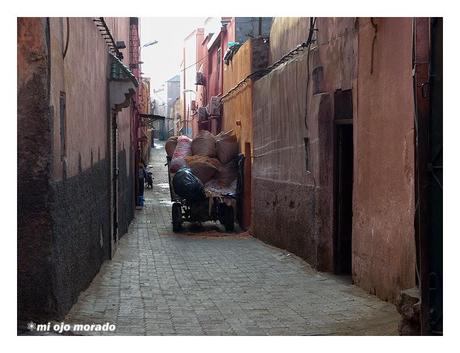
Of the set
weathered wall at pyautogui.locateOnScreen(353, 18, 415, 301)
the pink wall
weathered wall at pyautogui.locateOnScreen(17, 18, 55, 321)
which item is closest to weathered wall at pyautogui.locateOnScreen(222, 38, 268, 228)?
the pink wall

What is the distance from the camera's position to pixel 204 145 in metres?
18.5

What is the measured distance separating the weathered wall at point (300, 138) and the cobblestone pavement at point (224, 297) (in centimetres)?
50

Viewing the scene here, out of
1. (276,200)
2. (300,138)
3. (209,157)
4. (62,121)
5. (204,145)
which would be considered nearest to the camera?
(62,121)

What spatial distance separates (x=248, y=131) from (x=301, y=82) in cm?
542

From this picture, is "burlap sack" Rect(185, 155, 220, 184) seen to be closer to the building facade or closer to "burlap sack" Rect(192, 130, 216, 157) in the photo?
"burlap sack" Rect(192, 130, 216, 157)

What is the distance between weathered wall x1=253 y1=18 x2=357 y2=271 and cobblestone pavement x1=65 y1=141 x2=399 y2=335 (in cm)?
50

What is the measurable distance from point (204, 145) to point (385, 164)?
36.3 feet

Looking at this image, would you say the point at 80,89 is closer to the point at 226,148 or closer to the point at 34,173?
the point at 34,173

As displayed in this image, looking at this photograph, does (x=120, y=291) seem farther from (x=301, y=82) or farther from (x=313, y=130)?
(x=301, y=82)

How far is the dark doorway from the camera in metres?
9.66

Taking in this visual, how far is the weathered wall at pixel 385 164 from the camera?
703cm

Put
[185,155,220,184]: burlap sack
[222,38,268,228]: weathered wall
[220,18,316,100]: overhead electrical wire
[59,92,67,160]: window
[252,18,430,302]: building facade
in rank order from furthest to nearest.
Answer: [185,155,220,184]: burlap sack
[222,38,268,228]: weathered wall
[220,18,316,100]: overhead electrical wire
[252,18,430,302]: building facade
[59,92,67,160]: window

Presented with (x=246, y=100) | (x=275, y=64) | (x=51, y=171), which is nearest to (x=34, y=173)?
(x=51, y=171)
